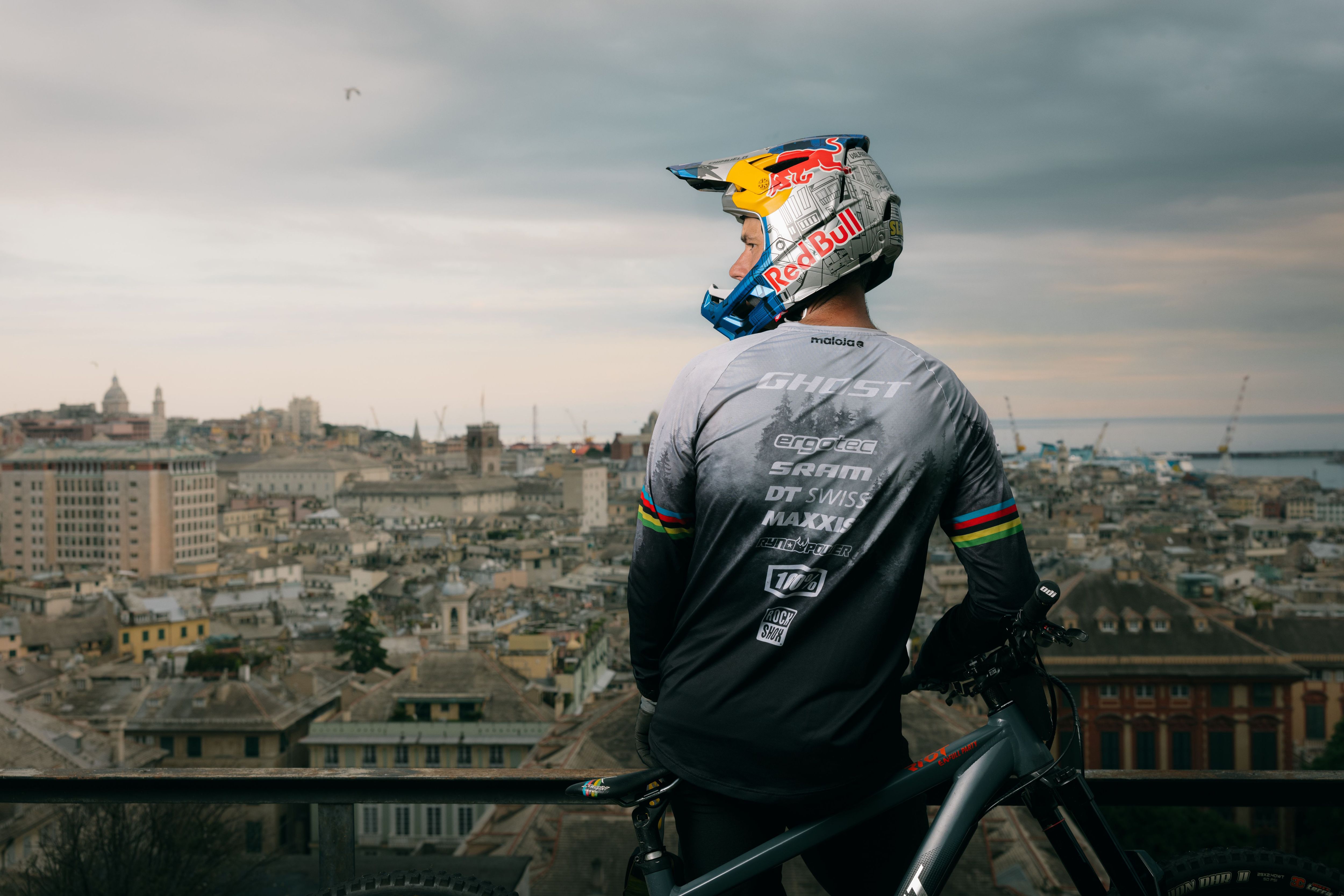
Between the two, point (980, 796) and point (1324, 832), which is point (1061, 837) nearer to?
point (980, 796)

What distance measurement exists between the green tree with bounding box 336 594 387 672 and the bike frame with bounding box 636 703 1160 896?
1455 inches

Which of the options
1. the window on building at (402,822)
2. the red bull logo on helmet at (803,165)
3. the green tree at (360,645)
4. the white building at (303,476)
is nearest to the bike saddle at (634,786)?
the red bull logo on helmet at (803,165)

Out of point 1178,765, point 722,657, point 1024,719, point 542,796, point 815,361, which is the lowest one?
point 1178,765

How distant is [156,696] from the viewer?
87.8ft

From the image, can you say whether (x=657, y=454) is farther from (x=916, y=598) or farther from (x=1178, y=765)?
(x=1178, y=765)

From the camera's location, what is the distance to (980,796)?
146 centimetres

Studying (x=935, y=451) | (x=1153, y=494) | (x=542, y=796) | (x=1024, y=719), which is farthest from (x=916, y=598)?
(x=1153, y=494)

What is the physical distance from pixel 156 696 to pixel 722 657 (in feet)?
95.1

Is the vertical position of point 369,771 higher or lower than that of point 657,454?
lower

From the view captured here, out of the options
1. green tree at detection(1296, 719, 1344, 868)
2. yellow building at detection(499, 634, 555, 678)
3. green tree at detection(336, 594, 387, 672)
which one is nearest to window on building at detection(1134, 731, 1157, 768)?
green tree at detection(1296, 719, 1344, 868)

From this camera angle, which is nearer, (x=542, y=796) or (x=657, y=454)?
(x=657, y=454)

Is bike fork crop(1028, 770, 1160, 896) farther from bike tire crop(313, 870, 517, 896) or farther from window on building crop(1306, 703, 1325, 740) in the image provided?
window on building crop(1306, 703, 1325, 740)

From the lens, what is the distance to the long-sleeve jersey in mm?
1338

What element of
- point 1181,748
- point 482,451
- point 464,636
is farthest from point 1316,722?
point 482,451
